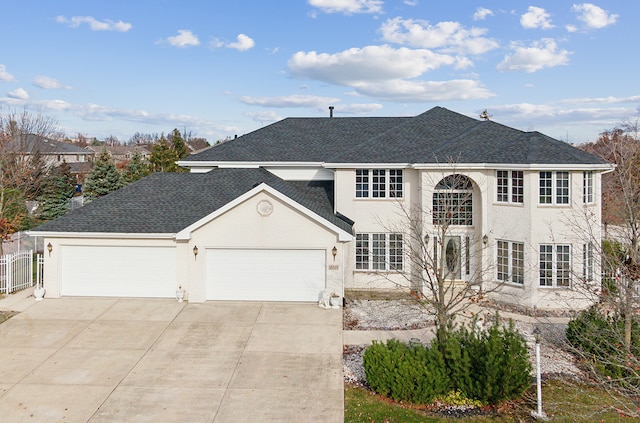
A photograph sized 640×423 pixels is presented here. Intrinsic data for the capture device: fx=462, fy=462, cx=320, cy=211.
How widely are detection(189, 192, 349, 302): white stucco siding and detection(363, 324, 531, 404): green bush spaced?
7.09 metres

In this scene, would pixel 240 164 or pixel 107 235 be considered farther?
pixel 240 164

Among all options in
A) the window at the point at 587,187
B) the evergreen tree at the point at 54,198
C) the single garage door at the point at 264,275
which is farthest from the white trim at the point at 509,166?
the evergreen tree at the point at 54,198

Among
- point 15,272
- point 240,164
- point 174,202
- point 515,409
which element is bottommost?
point 515,409

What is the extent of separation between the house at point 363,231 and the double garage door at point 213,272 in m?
0.04

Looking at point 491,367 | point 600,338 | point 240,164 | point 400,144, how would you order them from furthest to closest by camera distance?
point 240,164 < point 400,144 < point 600,338 < point 491,367

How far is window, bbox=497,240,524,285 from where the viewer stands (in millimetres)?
17859

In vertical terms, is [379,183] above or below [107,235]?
above

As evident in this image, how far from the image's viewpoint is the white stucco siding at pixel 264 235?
57.8 feet

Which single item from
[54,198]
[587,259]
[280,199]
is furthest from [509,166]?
[54,198]

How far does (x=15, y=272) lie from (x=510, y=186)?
20581 mm

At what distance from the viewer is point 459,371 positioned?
411 inches

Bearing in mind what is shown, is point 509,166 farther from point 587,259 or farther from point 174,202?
point 174,202

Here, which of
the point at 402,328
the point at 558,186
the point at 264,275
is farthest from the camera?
the point at 264,275

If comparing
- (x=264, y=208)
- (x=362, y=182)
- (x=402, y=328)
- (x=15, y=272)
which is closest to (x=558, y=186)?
(x=362, y=182)
